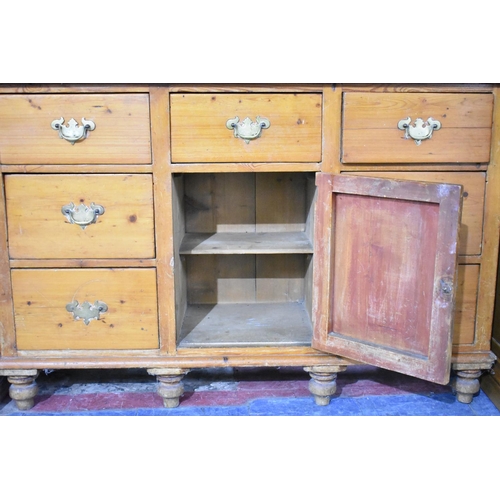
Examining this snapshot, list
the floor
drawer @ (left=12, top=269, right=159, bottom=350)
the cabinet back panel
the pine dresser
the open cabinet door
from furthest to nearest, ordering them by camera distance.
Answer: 1. the cabinet back panel
2. the floor
3. drawer @ (left=12, top=269, right=159, bottom=350)
4. the pine dresser
5. the open cabinet door

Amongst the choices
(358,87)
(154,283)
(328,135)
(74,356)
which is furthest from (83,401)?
(358,87)

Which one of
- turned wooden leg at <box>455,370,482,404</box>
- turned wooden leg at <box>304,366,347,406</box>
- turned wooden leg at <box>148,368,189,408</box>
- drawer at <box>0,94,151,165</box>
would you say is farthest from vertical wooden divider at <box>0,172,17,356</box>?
turned wooden leg at <box>455,370,482,404</box>

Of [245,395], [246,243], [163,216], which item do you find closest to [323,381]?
[245,395]

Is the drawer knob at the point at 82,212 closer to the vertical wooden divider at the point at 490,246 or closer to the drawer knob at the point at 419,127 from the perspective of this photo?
the drawer knob at the point at 419,127

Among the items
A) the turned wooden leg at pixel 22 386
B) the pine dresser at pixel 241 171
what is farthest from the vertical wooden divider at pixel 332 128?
the turned wooden leg at pixel 22 386

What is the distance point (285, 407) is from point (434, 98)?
52.8 inches

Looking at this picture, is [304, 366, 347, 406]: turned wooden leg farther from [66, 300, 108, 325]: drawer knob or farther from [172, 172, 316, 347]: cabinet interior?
[66, 300, 108, 325]: drawer knob

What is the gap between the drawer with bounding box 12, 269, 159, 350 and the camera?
2.55m

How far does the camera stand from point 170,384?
2.65 metres

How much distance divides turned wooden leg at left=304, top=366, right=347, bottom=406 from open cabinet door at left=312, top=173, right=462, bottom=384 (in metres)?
0.10

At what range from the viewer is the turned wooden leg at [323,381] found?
262 cm

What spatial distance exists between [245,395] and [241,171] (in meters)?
0.97

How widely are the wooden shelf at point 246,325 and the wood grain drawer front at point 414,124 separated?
771 millimetres

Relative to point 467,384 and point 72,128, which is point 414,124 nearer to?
point 467,384
